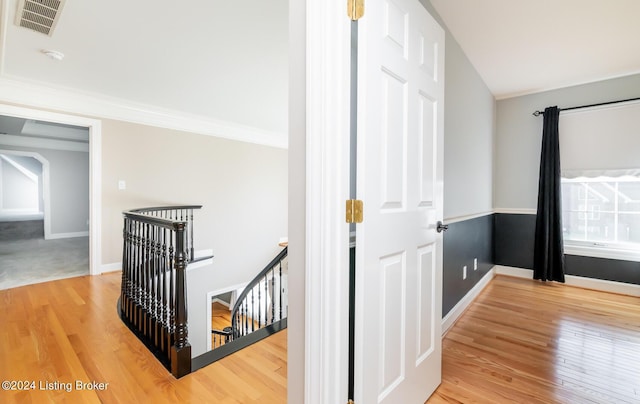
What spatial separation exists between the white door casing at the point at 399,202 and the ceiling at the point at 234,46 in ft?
3.60

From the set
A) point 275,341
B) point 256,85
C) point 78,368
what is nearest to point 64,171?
point 256,85

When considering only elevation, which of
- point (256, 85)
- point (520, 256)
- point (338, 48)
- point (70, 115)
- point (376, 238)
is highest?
point (256, 85)

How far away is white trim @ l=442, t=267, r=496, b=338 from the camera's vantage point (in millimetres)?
2334

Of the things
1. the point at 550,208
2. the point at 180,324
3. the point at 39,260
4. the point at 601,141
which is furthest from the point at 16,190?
the point at 601,141

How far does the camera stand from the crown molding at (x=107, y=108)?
3283 mm

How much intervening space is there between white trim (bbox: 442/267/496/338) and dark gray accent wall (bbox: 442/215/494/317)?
4cm

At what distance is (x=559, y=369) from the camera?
6.03 ft

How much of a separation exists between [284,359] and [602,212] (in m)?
4.00

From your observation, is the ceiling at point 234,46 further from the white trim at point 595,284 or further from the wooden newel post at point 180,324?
the white trim at point 595,284

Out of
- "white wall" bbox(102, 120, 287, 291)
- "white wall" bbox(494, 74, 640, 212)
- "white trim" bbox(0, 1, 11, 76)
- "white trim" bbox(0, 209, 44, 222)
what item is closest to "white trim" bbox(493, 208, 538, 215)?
"white wall" bbox(494, 74, 640, 212)

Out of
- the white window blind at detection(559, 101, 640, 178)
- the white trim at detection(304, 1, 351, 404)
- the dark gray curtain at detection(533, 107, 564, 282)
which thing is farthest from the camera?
the dark gray curtain at detection(533, 107, 564, 282)

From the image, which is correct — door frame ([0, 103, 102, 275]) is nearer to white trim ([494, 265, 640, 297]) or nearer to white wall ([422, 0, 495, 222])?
white wall ([422, 0, 495, 222])

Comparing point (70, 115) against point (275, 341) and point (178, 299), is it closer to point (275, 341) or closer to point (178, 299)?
point (178, 299)

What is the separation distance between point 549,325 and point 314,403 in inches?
98.7
